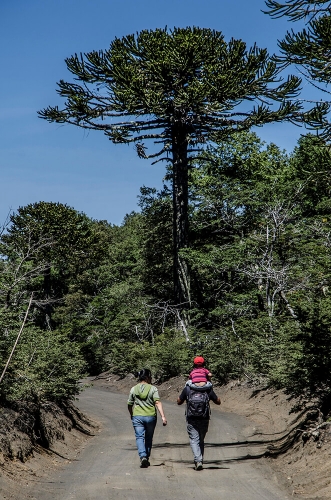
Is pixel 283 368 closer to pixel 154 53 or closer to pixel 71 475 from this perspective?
pixel 71 475

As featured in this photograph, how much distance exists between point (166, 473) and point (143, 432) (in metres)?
0.73

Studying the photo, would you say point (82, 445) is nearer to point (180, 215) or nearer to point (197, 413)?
point (197, 413)

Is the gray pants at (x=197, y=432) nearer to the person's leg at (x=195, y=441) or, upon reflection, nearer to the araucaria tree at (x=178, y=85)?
the person's leg at (x=195, y=441)

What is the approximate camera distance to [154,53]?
25844 mm

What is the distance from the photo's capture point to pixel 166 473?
8.42 metres

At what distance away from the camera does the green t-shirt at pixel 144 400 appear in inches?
353

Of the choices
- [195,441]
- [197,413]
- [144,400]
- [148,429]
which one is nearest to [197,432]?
[195,441]

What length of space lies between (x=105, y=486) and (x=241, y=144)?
38857 mm

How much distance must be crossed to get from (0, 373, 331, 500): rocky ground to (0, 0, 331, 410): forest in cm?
57

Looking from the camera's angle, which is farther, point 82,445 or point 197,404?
point 82,445

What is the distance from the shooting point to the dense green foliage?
11.7 m

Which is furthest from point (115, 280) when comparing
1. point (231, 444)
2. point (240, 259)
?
point (231, 444)

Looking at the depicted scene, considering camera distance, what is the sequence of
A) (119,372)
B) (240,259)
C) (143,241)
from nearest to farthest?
(240,259) < (119,372) < (143,241)

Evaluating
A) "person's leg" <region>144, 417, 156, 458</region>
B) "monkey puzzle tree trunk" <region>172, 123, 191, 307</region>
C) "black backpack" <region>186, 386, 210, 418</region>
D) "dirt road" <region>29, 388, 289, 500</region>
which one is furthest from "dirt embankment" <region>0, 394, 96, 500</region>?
"monkey puzzle tree trunk" <region>172, 123, 191, 307</region>
